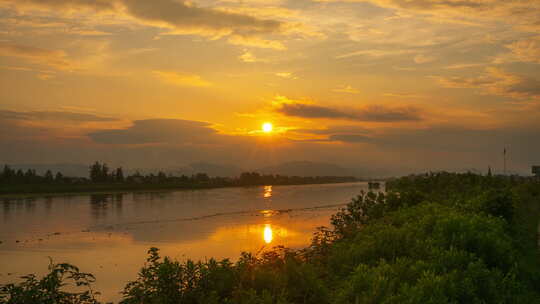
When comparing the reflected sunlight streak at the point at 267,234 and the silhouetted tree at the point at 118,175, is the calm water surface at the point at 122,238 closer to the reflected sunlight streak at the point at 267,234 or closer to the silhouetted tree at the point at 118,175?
the reflected sunlight streak at the point at 267,234

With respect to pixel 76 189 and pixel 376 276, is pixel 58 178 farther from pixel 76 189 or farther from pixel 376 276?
pixel 376 276

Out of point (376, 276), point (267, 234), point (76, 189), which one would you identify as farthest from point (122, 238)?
point (76, 189)

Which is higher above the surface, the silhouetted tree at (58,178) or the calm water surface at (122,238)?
the silhouetted tree at (58,178)

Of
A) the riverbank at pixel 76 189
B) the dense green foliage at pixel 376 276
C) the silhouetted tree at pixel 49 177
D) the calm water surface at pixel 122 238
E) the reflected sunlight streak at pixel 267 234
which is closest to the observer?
the dense green foliage at pixel 376 276

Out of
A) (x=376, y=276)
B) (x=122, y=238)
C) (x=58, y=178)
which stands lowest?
(x=122, y=238)

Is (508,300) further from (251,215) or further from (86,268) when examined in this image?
(251,215)

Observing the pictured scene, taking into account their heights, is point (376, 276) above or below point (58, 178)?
below

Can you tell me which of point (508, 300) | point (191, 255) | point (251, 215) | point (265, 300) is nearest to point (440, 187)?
point (251, 215)

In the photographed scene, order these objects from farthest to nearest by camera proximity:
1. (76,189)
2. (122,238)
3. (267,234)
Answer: (76,189) < (267,234) < (122,238)

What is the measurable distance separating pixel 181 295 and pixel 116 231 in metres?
27.3

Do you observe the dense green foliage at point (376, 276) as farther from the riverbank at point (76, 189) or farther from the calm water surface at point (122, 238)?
the riverbank at point (76, 189)

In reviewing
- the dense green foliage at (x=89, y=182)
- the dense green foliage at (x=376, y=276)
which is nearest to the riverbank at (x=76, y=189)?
the dense green foliage at (x=89, y=182)

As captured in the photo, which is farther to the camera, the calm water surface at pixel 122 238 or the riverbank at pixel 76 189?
the riverbank at pixel 76 189

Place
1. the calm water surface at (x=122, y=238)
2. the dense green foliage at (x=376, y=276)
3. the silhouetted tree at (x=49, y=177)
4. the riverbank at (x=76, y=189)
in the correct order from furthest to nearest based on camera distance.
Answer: the silhouetted tree at (x=49, y=177) → the riverbank at (x=76, y=189) → the calm water surface at (x=122, y=238) → the dense green foliage at (x=376, y=276)
